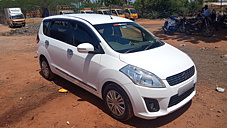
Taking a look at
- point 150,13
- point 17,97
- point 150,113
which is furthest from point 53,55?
point 150,13

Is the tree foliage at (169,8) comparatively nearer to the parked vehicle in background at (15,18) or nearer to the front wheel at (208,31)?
the parked vehicle in background at (15,18)

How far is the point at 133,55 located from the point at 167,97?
0.89 metres

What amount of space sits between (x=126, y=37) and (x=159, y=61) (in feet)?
3.88

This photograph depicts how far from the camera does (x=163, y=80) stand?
296 centimetres

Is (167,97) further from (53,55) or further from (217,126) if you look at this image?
(53,55)

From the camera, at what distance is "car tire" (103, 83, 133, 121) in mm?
3122

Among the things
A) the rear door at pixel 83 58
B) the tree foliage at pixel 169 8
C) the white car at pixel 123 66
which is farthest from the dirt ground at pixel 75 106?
the tree foliage at pixel 169 8

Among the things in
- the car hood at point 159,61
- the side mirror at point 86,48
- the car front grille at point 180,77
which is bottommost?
the car front grille at point 180,77

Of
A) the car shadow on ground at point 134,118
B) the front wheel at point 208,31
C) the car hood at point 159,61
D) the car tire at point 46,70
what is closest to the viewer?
the car hood at point 159,61

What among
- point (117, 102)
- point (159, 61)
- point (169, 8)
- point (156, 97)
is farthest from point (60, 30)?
point (169, 8)

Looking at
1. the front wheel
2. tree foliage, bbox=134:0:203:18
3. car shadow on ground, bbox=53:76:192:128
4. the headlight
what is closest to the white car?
the headlight

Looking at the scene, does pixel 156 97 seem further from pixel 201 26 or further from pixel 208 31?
pixel 201 26

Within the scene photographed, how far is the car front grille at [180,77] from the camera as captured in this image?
119 inches

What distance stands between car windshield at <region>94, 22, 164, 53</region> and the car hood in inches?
8.3
